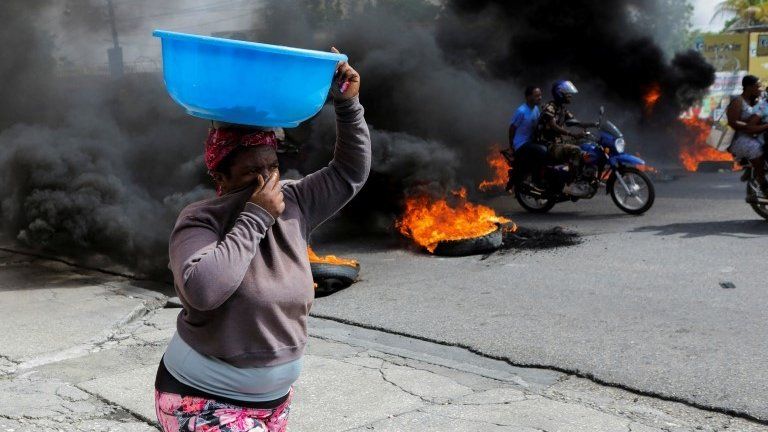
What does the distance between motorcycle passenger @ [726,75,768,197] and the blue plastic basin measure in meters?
7.60

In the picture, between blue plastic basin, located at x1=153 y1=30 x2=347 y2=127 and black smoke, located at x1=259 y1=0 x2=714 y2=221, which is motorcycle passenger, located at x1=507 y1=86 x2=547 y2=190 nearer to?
black smoke, located at x1=259 y1=0 x2=714 y2=221

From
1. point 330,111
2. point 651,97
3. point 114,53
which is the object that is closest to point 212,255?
point 330,111

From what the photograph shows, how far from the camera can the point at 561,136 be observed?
1037 cm

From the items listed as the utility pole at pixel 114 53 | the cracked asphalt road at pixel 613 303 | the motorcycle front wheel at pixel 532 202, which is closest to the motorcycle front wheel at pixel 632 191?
the cracked asphalt road at pixel 613 303

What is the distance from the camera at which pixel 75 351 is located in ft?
17.7

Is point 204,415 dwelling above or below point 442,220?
above

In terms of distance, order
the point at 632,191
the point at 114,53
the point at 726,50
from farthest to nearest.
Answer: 1. the point at 726,50
2. the point at 114,53
3. the point at 632,191

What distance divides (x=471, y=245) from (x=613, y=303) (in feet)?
7.47

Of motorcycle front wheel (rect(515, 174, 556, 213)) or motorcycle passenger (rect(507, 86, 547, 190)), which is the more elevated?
motorcycle passenger (rect(507, 86, 547, 190))

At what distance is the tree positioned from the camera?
39.7 meters

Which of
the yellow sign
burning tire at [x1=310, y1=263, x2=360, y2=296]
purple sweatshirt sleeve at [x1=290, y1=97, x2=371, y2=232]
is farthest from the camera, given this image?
the yellow sign

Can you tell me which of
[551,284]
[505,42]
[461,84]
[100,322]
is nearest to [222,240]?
[100,322]

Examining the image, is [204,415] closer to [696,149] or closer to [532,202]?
[532,202]

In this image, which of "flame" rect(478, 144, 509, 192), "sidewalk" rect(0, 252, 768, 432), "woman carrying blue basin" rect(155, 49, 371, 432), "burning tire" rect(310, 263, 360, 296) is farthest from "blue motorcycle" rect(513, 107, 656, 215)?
"woman carrying blue basin" rect(155, 49, 371, 432)
